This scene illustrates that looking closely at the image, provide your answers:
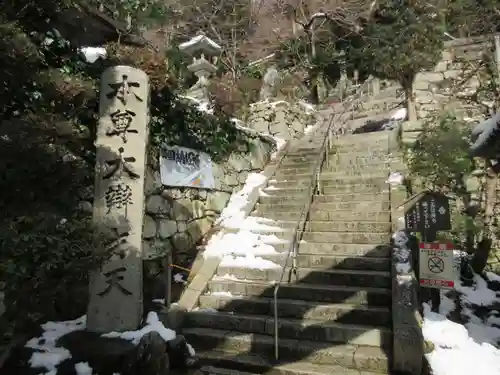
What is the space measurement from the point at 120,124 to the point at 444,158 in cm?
650

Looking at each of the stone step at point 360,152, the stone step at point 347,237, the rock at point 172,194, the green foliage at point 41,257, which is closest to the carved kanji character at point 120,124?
the green foliage at point 41,257

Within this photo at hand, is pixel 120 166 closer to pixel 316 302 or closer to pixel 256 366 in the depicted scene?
pixel 256 366

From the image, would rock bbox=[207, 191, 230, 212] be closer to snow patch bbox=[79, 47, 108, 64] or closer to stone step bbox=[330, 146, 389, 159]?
snow patch bbox=[79, 47, 108, 64]

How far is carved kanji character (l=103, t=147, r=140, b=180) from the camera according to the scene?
15.6ft

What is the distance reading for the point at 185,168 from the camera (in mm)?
7227

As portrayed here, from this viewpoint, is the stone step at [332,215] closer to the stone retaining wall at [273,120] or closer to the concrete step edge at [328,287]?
the concrete step edge at [328,287]

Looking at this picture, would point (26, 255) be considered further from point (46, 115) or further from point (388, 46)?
point (388, 46)

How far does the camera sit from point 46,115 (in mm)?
3781

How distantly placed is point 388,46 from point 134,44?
9.74m

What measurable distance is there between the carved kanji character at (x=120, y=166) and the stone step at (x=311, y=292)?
214 cm

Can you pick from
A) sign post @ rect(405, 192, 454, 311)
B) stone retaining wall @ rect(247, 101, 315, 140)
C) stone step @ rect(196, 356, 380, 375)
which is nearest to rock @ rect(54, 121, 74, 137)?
stone step @ rect(196, 356, 380, 375)

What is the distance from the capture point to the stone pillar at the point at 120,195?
4504mm

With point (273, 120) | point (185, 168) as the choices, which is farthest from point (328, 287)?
point (273, 120)

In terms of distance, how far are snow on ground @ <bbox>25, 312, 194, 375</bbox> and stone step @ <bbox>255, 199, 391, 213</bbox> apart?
371 cm
